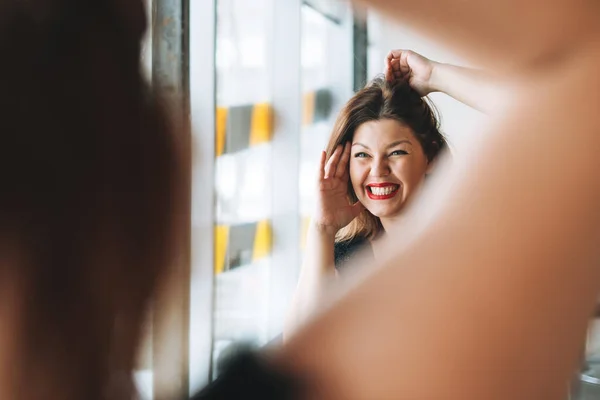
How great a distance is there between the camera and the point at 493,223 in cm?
19

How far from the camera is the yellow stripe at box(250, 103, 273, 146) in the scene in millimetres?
1277

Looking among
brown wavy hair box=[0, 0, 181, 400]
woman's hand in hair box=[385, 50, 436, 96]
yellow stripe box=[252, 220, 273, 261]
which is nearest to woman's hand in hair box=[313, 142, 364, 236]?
woman's hand in hair box=[385, 50, 436, 96]

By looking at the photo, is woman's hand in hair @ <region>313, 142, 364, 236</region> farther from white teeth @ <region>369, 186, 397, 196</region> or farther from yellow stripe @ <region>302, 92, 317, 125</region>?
yellow stripe @ <region>302, 92, 317, 125</region>

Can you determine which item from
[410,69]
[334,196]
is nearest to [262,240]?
[334,196]

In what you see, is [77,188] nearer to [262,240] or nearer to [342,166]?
[342,166]

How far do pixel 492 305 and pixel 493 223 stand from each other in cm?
2

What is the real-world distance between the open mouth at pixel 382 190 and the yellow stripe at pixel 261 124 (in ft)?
1.53

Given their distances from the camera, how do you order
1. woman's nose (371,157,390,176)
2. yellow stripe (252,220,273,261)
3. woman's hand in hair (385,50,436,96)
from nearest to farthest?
woman's hand in hair (385,50,436,96) < woman's nose (371,157,390,176) < yellow stripe (252,220,273,261)

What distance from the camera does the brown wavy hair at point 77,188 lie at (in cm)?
19

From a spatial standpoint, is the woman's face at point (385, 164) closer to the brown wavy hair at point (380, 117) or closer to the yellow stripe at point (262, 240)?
the brown wavy hair at point (380, 117)

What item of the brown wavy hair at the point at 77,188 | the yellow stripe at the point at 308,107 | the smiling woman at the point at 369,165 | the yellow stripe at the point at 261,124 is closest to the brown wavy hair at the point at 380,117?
the smiling woman at the point at 369,165

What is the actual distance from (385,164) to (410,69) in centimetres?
19

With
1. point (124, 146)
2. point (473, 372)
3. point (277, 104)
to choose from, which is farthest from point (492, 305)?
point (277, 104)

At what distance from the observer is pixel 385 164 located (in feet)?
2.88
